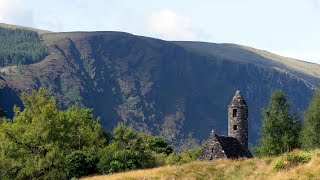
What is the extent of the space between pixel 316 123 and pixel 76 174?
42.4 m

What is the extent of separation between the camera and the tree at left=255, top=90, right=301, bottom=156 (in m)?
86.2

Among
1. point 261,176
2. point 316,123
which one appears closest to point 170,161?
point 316,123

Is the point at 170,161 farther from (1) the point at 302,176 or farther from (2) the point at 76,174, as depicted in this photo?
(1) the point at 302,176

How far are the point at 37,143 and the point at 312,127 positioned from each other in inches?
1737

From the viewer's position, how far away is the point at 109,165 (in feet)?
199

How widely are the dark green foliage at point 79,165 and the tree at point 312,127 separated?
3534 centimetres

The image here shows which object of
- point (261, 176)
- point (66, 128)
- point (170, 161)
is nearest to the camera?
point (261, 176)

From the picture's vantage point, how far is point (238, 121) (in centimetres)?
7325

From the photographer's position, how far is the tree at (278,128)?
283 ft

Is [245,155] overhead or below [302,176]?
below

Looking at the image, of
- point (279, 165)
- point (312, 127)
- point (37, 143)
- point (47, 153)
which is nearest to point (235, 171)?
point (279, 165)

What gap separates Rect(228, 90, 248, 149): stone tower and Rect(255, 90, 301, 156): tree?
48.5 feet

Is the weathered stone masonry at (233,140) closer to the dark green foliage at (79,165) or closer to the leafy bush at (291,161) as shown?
the dark green foliage at (79,165)

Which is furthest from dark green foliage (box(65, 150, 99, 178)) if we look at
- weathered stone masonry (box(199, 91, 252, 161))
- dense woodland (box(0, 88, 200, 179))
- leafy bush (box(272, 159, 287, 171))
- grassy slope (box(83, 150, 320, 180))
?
leafy bush (box(272, 159, 287, 171))
